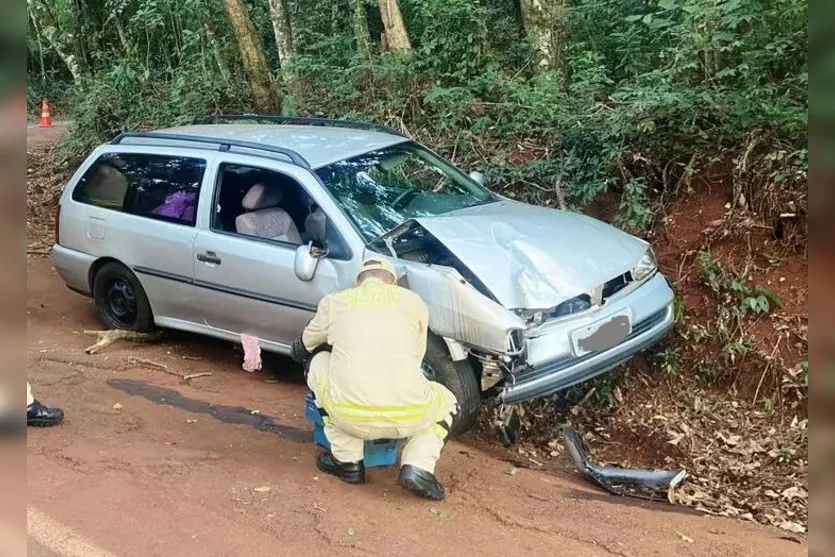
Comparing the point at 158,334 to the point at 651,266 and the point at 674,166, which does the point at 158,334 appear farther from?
the point at 674,166

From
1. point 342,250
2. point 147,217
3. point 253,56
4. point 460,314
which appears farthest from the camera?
point 253,56

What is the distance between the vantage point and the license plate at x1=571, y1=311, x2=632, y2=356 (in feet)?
15.3

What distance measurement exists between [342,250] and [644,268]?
2.09 m

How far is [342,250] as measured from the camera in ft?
17.2

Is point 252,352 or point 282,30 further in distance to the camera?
point 282,30

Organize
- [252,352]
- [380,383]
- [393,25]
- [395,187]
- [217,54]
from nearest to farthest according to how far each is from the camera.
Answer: [380,383] < [252,352] < [395,187] < [393,25] < [217,54]

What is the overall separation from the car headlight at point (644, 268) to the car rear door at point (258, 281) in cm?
189

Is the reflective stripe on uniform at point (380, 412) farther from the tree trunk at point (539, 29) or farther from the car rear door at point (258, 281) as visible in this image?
the tree trunk at point (539, 29)

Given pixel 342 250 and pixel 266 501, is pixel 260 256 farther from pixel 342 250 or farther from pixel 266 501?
pixel 266 501

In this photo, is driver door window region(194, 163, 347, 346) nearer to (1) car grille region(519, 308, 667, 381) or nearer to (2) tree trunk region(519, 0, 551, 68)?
(1) car grille region(519, 308, 667, 381)

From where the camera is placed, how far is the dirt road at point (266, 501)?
358 centimetres

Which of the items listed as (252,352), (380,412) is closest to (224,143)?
(252,352)

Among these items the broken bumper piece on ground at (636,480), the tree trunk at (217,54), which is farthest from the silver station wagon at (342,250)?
the tree trunk at (217,54)

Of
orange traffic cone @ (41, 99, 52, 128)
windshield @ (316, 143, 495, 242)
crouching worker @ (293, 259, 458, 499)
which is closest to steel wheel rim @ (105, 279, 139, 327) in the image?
windshield @ (316, 143, 495, 242)
